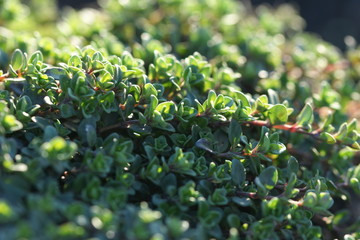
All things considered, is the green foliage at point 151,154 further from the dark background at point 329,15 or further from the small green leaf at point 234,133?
the dark background at point 329,15

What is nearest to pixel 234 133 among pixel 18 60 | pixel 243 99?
pixel 243 99

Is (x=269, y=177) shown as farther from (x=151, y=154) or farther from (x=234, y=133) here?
(x=151, y=154)

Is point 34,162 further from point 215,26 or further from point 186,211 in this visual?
point 215,26

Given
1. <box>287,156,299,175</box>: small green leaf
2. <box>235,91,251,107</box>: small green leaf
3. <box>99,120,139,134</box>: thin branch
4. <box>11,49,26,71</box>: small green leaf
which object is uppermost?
<box>11,49,26,71</box>: small green leaf

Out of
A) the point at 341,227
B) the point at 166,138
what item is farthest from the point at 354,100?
the point at 166,138

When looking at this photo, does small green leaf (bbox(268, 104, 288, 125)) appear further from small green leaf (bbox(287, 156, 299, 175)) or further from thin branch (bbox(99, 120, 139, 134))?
thin branch (bbox(99, 120, 139, 134))

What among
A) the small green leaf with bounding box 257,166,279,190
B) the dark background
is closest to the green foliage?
the small green leaf with bounding box 257,166,279,190
